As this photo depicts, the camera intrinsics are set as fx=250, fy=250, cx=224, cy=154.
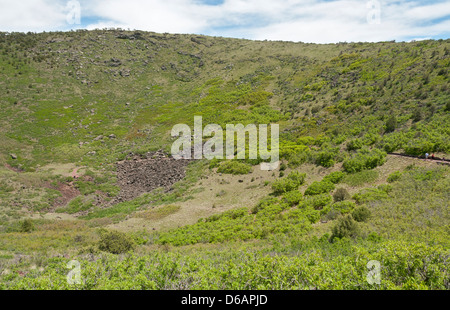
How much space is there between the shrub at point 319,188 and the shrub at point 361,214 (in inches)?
205

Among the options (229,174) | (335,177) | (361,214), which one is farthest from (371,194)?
(229,174)

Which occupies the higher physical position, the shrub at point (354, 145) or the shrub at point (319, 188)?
the shrub at point (354, 145)

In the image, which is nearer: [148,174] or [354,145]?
[354,145]

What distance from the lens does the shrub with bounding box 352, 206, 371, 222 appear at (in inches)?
510

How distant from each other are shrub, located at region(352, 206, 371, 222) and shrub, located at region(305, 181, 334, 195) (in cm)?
520

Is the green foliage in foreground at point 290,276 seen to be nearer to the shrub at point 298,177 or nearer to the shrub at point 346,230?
the shrub at point 346,230

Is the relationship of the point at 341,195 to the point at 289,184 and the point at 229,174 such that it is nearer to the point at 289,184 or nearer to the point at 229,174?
the point at 289,184

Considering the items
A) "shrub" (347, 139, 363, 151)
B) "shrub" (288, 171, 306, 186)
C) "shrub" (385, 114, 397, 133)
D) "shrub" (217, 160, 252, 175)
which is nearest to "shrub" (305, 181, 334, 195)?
"shrub" (288, 171, 306, 186)

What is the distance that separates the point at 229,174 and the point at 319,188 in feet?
36.4

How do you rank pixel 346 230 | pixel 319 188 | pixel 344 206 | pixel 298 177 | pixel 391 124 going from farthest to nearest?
pixel 391 124 → pixel 298 177 → pixel 319 188 → pixel 344 206 → pixel 346 230

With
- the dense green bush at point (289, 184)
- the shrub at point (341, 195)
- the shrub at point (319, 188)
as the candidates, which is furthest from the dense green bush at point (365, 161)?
the shrub at point (341, 195)

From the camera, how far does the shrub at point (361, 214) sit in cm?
1296

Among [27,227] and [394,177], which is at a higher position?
[394,177]

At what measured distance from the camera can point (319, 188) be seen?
18812 mm
